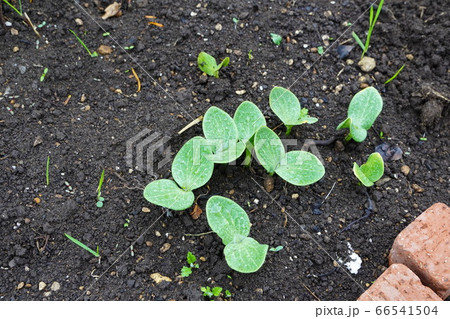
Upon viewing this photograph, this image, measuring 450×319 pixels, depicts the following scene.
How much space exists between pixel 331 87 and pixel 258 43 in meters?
0.39

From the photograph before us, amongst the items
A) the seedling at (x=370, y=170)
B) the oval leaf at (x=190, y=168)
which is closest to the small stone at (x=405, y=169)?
the seedling at (x=370, y=170)

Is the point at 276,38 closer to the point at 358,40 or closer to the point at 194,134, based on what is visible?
the point at 358,40

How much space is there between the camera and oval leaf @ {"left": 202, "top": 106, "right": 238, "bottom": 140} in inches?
68.5

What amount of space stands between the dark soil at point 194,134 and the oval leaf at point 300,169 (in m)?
0.12

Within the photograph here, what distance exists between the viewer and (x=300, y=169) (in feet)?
5.56

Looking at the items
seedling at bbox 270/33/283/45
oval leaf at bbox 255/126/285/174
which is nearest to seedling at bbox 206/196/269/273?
oval leaf at bbox 255/126/285/174

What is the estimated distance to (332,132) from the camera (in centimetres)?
193

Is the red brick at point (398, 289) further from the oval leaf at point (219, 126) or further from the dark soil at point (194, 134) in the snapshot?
the oval leaf at point (219, 126)

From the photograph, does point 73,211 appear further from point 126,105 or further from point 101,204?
point 126,105

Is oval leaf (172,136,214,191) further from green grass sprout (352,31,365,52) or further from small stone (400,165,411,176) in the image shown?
green grass sprout (352,31,365,52)

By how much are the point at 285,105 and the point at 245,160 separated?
27 cm

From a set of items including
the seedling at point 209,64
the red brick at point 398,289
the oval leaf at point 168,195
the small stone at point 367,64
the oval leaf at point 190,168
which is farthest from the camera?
the small stone at point 367,64

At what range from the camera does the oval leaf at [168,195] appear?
5.18 feet

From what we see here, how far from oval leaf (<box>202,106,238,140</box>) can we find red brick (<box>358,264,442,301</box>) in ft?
2.33
